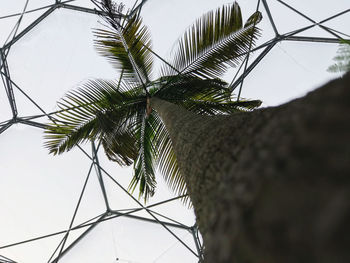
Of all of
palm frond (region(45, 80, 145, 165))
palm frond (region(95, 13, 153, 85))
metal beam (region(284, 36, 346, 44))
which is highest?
metal beam (region(284, 36, 346, 44))

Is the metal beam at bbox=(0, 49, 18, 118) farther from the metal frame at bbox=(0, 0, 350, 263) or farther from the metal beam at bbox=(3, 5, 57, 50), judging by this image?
the metal beam at bbox=(3, 5, 57, 50)

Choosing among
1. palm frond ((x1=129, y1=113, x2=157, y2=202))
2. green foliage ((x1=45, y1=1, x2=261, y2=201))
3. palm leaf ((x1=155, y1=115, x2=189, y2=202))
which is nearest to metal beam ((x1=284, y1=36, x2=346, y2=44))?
green foliage ((x1=45, y1=1, x2=261, y2=201))

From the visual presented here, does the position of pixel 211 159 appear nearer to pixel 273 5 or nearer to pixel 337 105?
pixel 337 105

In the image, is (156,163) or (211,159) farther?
(156,163)

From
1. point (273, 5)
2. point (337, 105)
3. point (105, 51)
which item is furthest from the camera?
point (273, 5)

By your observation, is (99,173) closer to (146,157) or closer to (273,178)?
(146,157)

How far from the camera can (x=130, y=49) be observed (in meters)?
5.43

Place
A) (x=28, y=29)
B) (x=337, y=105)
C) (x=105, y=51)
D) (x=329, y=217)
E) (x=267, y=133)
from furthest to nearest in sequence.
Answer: (x=28, y=29) < (x=105, y=51) < (x=267, y=133) < (x=337, y=105) < (x=329, y=217)

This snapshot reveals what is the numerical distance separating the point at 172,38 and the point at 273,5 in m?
3.47

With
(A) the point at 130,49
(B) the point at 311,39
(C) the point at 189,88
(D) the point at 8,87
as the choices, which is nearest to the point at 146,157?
(C) the point at 189,88

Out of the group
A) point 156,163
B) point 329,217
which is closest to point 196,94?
point 156,163

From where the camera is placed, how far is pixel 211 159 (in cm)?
135

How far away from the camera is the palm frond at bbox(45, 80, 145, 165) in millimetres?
4922

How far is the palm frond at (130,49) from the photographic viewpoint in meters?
4.92
